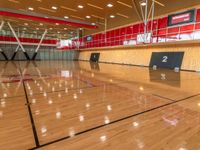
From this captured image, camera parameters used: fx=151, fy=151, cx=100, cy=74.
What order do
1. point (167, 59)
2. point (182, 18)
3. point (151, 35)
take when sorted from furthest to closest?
point (151, 35) < point (167, 59) < point (182, 18)

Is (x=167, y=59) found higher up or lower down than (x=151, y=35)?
lower down

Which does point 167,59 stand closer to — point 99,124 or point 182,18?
point 182,18

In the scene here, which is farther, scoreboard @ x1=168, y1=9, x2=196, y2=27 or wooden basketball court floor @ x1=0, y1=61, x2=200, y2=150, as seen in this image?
scoreboard @ x1=168, y1=9, x2=196, y2=27

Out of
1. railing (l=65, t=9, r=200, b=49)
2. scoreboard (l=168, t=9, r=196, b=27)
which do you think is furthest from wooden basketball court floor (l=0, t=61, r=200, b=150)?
railing (l=65, t=9, r=200, b=49)

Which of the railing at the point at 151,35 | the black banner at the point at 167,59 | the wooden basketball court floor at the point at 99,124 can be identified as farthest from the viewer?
the railing at the point at 151,35

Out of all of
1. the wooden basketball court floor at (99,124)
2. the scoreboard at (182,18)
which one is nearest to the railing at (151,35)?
the scoreboard at (182,18)

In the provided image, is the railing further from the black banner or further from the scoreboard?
the black banner

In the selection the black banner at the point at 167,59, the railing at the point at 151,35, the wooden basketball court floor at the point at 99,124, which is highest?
the railing at the point at 151,35

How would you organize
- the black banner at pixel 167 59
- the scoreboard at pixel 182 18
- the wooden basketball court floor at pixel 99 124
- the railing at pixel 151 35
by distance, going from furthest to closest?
1. the railing at pixel 151 35
2. the black banner at pixel 167 59
3. the scoreboard at pixel 182 18
4. the wooden basketball court floor at pixel 99 124

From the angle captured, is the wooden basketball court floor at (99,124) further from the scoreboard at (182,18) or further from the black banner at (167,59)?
the black banner at (167,59)

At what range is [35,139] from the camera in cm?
173

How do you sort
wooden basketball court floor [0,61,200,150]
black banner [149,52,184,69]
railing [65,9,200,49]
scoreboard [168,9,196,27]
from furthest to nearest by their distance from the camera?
railing [65,9,200,49], black banner [149,52,184,69], scoreboard [168,9,196,27], wooden basketball court floor [0,61,200,150]

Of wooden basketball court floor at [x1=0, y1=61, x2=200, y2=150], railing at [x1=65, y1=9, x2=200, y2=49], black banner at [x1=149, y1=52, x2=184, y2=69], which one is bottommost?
wooden basketball court floor at [x1=0, y1=61, x2=200, y2=150]

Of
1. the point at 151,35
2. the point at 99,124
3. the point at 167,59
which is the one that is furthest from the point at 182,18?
the point at 99,124
